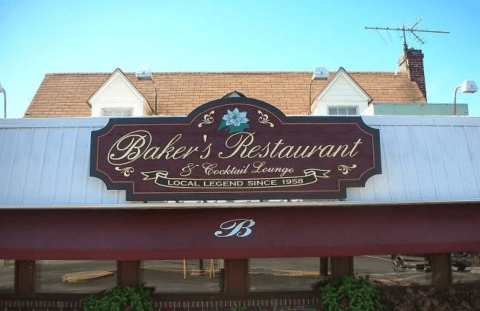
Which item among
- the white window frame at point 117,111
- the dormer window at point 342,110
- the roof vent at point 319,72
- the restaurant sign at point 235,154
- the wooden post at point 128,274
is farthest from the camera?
the dormer window at point 342,110

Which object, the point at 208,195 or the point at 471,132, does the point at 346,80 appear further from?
the point at 208,195

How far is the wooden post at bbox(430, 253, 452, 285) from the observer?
1081cm

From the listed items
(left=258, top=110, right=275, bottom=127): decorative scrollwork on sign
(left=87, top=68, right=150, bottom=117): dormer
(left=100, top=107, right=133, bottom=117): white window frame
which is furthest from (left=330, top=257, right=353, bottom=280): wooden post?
(left=100, top=107, right=133, bottom=117): white window frame

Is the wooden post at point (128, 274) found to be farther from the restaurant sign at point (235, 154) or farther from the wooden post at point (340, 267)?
the wooden post at point (340, 267)

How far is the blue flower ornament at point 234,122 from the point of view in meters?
9.64

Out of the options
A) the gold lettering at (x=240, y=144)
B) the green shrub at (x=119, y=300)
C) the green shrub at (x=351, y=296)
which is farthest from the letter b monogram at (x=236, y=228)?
the green shrub at (x=351, y=296)

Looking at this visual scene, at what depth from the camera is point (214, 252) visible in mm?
9031

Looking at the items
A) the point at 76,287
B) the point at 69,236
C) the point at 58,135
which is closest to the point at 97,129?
the point at 58,135

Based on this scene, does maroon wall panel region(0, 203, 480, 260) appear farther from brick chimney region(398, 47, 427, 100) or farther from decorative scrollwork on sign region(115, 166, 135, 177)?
brick chimney region(398, 47, 427, 100)

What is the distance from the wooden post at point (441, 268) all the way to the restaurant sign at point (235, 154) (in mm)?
3136

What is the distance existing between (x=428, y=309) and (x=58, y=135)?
8.97 meters

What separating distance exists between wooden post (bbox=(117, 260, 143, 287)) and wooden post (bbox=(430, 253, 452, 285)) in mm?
7033

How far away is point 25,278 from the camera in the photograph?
10.5 metres

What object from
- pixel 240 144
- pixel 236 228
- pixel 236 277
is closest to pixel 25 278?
pixel 236 277
